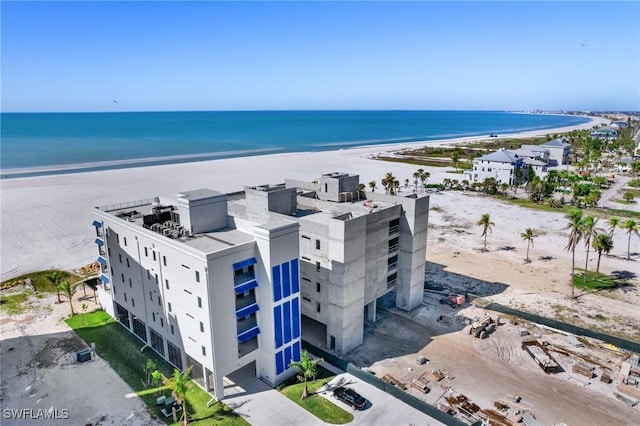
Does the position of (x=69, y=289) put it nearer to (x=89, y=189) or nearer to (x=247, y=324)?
(x=247, y=324)

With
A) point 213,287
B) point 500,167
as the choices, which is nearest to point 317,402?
point 213,287

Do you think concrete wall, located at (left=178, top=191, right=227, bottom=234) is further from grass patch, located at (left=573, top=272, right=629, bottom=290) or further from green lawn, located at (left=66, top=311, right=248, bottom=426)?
grass patch, located at (left=573, top=272, right=629, bottom=290)

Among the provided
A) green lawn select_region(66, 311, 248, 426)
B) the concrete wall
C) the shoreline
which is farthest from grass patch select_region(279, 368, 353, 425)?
the shoreline

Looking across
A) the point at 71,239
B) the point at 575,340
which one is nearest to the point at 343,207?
the point at 575,340

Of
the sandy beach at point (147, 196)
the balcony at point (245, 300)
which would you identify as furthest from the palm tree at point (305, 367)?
the sandy beach at point (147, 196)

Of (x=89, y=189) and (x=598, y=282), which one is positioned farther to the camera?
(x=89, y=189)

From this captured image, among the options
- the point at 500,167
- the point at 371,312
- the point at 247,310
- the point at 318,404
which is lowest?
the point at 318,404
